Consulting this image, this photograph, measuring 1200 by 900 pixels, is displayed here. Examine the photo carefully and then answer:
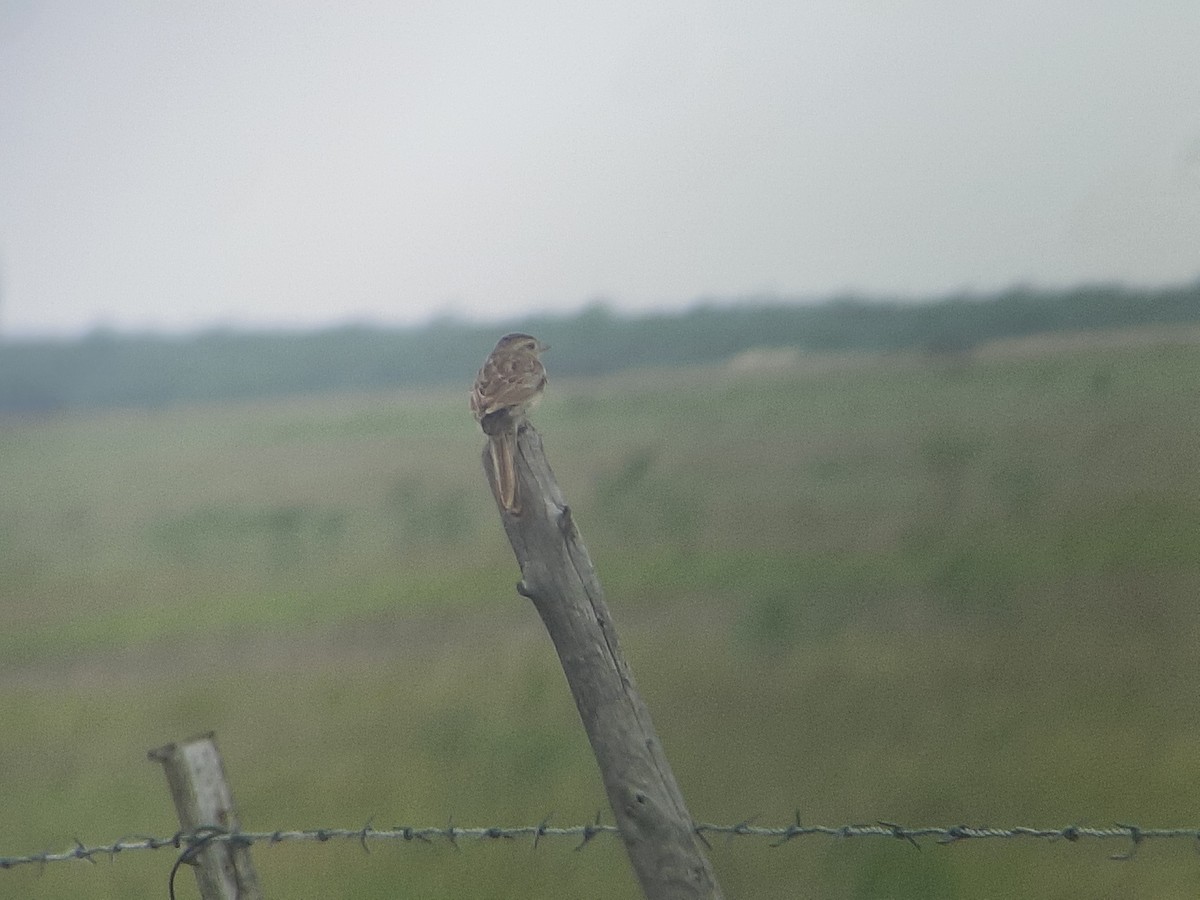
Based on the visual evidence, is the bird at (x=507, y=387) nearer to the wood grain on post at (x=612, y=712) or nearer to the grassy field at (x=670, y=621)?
the wood grain on post at (x=612, y=712)

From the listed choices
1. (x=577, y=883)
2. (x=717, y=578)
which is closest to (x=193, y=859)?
(x=577, y=883)

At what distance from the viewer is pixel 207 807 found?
1.64 meters

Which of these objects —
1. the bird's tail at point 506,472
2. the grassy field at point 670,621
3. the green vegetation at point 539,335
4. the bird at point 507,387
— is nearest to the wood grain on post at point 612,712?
the bird's tail at point 506,472

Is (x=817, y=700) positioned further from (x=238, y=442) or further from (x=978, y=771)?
(x=238, y=442)

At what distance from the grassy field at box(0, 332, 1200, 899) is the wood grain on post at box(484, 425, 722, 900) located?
94 centimetres

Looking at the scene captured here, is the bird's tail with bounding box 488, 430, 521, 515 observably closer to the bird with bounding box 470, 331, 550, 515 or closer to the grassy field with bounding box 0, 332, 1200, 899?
the bird with bounding box 470, 331, 550, 515

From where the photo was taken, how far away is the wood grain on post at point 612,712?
1.48 meters

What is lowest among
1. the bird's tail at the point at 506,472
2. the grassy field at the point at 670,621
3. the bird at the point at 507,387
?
the grassy field at the point at 670,621

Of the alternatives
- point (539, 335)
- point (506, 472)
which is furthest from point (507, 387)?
point (539, 335)

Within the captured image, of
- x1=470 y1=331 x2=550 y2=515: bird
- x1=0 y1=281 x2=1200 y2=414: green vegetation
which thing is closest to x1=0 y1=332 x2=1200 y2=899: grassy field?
x1=0 y1=281 x2=1200 y2=414: green vegetation

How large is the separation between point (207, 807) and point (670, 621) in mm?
1100

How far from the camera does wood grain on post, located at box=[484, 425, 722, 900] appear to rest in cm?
148

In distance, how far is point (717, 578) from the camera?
250 centimetres

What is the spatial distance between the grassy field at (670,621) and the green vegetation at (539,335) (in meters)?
0.05
